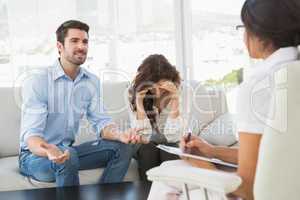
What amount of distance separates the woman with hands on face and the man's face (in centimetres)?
47

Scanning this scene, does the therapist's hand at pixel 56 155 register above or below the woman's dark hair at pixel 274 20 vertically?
below

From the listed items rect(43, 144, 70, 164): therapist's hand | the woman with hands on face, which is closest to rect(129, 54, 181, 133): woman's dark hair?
the woman with hands on face

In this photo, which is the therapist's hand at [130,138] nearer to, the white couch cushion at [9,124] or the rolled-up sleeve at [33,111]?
the rolled-up sleeve at [33,111]

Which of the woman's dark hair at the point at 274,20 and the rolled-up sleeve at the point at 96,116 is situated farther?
the rolled-up sleeve at the point at 96,116

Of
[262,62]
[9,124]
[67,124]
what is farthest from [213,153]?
[9,124]

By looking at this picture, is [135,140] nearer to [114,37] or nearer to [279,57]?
[279,57]

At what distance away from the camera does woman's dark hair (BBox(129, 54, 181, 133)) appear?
2.75 meters

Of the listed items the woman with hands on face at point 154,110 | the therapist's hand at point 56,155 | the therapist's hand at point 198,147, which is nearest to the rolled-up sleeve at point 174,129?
the woman with hands on face at point 154,110

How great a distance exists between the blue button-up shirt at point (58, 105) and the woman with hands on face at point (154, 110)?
9.8 inches

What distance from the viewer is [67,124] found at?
2467 mm

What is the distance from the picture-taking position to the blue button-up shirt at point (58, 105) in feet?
7.61

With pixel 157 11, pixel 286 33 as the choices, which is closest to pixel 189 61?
pixel 157 11

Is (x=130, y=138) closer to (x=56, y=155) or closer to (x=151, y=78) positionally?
(x=56, y=155)

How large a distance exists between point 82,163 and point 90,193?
464mm
